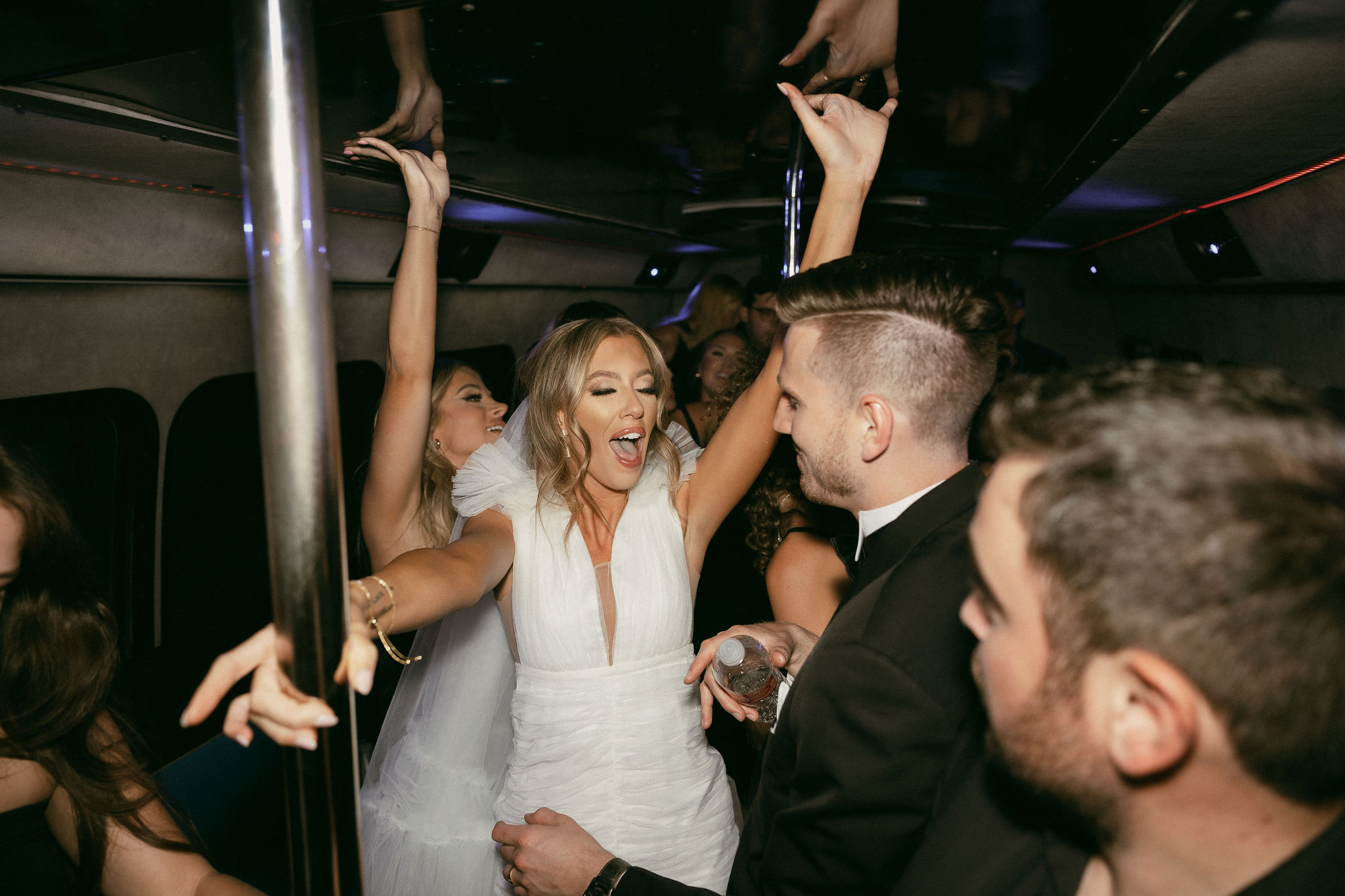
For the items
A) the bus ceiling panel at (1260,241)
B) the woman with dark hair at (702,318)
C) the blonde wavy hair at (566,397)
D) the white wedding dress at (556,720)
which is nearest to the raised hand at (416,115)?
the blonde wavy hair at (566,397)

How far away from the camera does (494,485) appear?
2283 millimetres

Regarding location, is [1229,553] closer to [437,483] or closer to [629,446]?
[629,446]

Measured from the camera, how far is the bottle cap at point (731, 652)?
5.67ft

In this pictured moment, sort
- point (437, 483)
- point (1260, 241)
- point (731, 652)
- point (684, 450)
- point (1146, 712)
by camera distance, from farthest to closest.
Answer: point (1260, 241) < point (437, 483) < point (684, 450) < point (731, 652) < point (1146, 712)

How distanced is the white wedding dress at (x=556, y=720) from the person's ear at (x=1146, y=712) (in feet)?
5.12

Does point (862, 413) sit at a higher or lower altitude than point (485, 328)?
lower

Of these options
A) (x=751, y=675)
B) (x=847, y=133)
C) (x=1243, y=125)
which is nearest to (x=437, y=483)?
(x=751, y=675)

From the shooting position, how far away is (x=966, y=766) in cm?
108

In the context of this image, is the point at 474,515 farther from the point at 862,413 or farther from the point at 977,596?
the point at 977,596

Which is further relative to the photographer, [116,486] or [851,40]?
[116,486]

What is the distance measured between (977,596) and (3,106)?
2.00 metres

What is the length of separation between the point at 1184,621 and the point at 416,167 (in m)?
2.01

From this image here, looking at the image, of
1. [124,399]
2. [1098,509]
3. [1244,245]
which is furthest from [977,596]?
[1244,245]

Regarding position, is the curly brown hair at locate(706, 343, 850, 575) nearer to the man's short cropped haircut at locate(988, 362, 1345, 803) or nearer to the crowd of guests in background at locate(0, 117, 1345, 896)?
the crowd of guests in background at locate(0, 117, 1345, 896)
